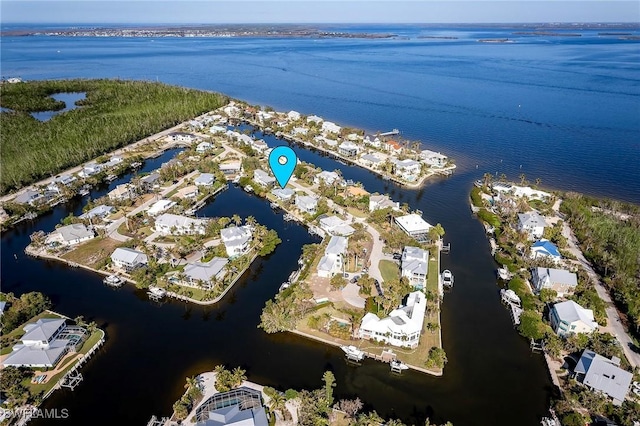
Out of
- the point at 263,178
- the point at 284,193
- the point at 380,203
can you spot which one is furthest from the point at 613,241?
the point at 263,178

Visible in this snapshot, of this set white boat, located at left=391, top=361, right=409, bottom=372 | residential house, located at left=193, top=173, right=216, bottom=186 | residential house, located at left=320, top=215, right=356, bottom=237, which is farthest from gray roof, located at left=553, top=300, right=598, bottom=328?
residential house, located at left=193, top=173, right=216, bottom=186

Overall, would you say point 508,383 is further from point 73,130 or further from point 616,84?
point 616,84

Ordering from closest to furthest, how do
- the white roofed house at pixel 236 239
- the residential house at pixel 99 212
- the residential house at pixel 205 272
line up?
the residential house at pixel 205 272
the white roofed house at pixel 236 239
the residential house at pixel 99 212

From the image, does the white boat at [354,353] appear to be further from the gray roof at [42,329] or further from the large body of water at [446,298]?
the gray roof at [42,329]

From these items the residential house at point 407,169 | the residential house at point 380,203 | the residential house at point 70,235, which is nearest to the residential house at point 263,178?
the residential house at point 380,203

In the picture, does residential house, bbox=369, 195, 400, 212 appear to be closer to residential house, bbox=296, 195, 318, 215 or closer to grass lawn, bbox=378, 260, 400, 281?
residential house, bbox=296, 195, 318, 215

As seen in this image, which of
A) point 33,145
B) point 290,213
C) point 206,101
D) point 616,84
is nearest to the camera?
point 290,213

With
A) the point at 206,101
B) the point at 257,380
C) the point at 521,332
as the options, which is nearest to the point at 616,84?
the point at 206,101

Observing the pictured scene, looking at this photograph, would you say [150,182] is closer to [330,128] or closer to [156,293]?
[156,293]
